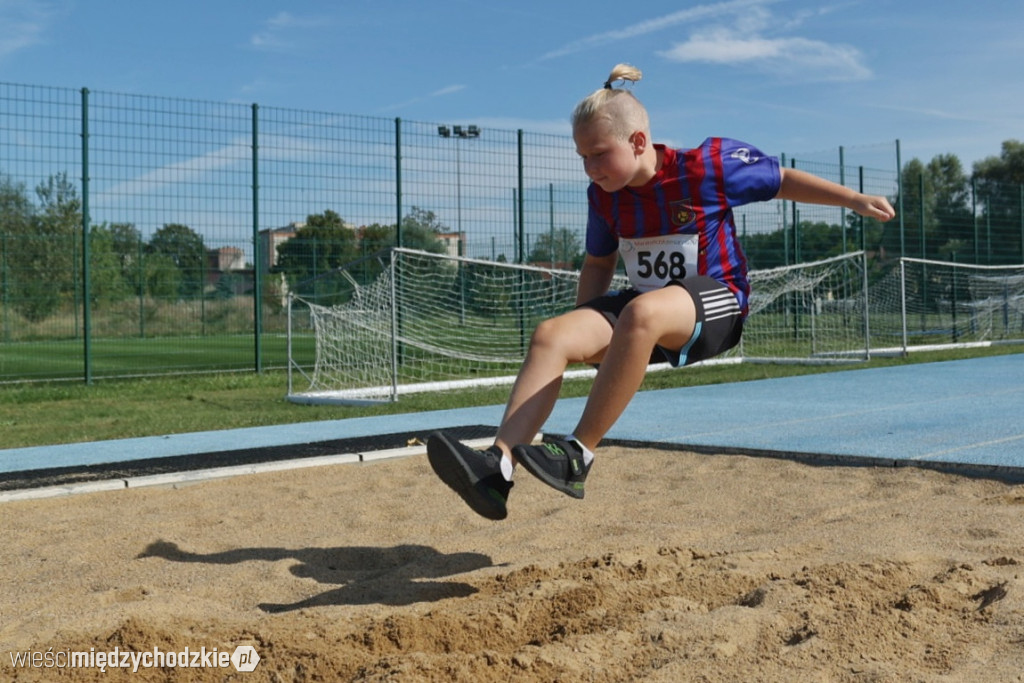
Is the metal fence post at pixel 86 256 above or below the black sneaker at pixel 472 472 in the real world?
above

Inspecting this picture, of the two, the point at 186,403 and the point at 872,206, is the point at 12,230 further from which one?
the point at 872,206

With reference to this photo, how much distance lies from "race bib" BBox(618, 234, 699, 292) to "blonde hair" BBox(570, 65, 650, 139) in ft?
1.34

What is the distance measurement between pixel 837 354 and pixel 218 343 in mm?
9946

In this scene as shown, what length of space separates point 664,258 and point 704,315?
33 centimetres

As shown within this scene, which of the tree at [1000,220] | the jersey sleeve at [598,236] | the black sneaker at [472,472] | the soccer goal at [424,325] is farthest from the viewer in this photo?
the tree at [1000,220]

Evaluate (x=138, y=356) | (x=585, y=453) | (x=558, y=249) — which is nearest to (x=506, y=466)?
(x=585, y=453)

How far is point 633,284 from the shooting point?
3.92 metres

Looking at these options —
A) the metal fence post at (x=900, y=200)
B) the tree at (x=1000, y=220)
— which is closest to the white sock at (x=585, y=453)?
the metal fence post at (x=900, y=200)

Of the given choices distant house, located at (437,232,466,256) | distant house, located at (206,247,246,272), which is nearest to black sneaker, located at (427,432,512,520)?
distant house, located at (206,247,246,272)

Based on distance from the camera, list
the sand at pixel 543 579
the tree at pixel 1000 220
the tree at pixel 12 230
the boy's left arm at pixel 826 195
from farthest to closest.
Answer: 1. the tree at pixel 1000 220
2. the tree at pixel 12 230
3. the boy's left arm at pixel 826 195
4. the sand at pixel 543 579

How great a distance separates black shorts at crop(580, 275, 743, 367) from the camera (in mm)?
3539

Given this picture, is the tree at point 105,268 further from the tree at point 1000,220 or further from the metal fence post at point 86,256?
the tree at point 1000,220

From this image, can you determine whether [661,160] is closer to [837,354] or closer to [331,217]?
[331,217]

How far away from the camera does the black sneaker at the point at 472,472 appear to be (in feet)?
10.5
